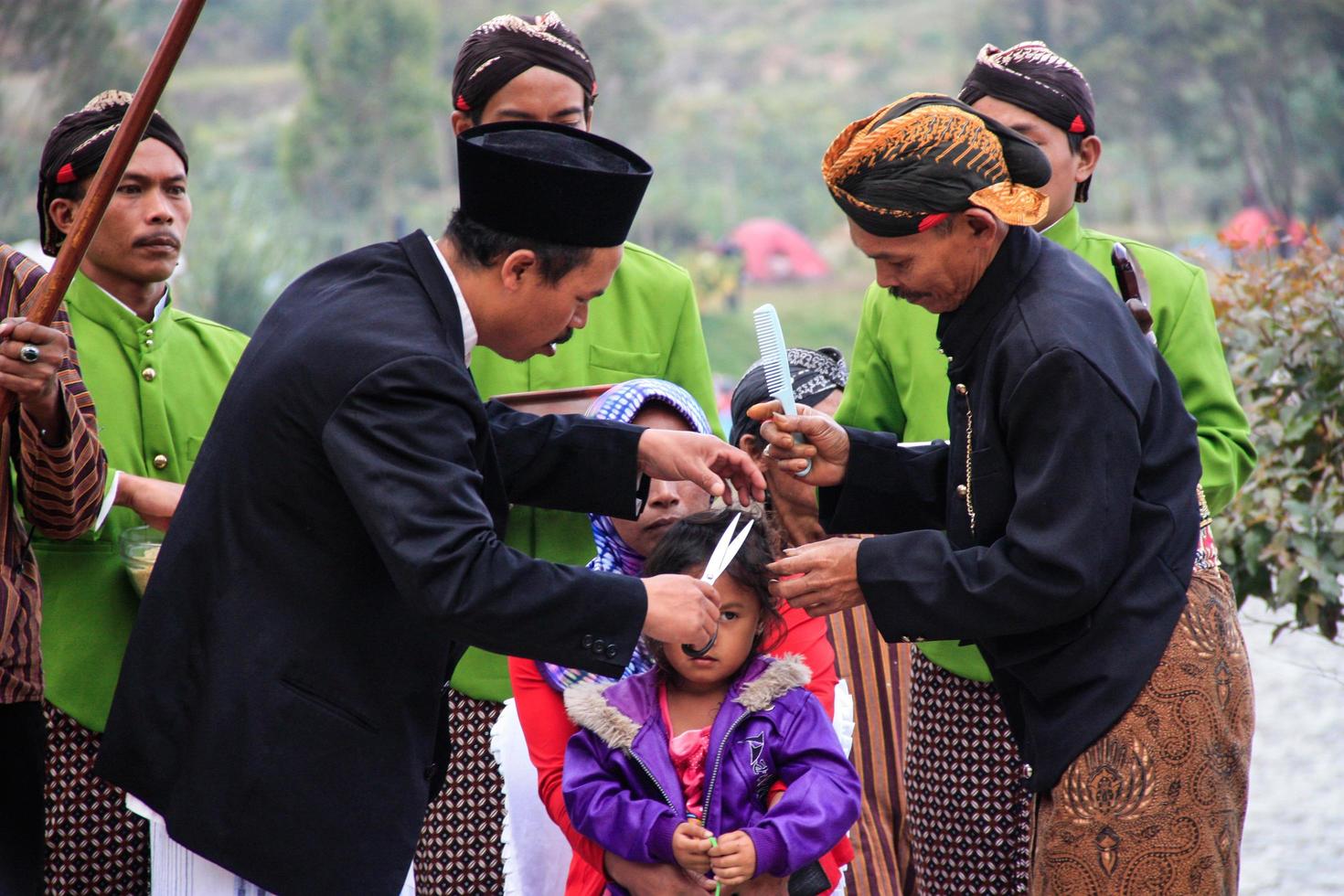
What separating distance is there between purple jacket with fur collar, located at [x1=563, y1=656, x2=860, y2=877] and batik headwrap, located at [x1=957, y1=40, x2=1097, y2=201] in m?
1.27

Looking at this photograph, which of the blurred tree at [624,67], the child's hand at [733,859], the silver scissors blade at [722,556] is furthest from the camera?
the blurred tree at [624,67]

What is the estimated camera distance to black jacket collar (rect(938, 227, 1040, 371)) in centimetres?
238

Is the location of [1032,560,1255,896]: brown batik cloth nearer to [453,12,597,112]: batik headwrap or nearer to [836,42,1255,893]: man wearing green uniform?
[836,42,1255,893]: man wearing green uniform

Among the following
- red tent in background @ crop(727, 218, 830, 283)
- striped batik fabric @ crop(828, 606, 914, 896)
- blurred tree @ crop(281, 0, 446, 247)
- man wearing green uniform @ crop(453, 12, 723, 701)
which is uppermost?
man wearing green uniform @ crop(453, 12, 723, 701)

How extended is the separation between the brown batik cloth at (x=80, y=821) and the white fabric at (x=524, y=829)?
0.76m

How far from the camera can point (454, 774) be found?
3.39m

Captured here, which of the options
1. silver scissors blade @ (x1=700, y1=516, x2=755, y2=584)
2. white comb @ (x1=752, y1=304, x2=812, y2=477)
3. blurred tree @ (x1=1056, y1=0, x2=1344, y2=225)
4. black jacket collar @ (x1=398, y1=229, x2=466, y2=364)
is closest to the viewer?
black jacket collar @ (x1=398, y1=229, x2=466, y2=364)

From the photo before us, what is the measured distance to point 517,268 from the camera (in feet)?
7.84

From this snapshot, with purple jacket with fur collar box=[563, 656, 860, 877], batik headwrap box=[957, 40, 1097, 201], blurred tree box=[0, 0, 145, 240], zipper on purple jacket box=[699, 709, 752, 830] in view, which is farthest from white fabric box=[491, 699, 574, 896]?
blurred tree box=[0, 0, 145, 240]

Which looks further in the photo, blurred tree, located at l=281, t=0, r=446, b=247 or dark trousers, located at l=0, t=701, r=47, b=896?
blurred tree, located at l=281, t=0, r=446, b=247

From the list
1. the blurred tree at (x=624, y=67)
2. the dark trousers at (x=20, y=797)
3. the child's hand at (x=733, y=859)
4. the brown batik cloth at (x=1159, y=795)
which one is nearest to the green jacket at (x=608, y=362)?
the child's hand at (x=733, y=859)

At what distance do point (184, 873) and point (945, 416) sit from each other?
72.8 inches

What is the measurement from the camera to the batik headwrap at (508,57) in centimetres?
339

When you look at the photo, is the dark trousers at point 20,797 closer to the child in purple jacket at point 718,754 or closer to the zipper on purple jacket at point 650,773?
the child in purple jacket at point 718,754
